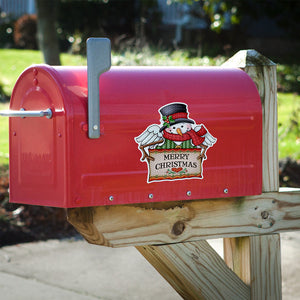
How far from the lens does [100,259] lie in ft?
12.8

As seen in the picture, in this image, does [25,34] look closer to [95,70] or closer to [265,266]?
[265,266]

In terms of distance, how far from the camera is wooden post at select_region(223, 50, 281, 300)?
7.31 feet

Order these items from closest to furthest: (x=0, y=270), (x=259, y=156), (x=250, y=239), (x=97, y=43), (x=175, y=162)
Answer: (x=97, y=43) → (x=175, y=162) → (x=259, y=156) → (x=250, y=239) → (x=0, y=270)

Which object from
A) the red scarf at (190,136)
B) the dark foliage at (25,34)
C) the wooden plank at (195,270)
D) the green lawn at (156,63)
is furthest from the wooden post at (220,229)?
the dark foliage at (25,34)

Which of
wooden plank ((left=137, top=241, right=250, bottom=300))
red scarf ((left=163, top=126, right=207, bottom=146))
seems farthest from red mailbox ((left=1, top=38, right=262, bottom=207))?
wooden plank ((left=137, top=241, right=250, bottom=300))

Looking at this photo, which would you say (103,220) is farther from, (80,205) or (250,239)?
(250,239)

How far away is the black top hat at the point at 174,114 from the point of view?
1922 millimetres

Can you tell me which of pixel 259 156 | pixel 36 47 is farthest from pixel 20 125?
pixel 36 47

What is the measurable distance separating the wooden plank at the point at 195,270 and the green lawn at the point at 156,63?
5.38 ft

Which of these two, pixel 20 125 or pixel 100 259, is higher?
pixel 20 125

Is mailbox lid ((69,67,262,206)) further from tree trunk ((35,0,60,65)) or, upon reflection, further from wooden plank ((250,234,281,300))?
tree trunk ((35,0,60,65))

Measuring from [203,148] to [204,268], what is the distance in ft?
1.64

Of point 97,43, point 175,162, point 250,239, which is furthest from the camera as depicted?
point 250,239

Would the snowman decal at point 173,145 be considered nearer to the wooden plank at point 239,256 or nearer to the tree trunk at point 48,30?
the wooden plank at point 239,256
